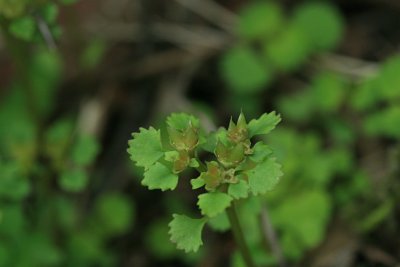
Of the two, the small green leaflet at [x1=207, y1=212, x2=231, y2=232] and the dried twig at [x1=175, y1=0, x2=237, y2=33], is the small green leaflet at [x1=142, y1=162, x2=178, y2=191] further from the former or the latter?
the dried twig at [x1=175, y1=0, x2=237, y2=33]

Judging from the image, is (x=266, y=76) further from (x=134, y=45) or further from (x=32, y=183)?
(x=32, y=183)

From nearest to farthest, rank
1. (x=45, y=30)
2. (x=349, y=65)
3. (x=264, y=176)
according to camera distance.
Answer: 1. (x=264, y=176)
2. (x=45, y=30)
3. (x=349, y=65)

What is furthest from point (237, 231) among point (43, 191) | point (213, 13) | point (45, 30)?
point (213, 13)

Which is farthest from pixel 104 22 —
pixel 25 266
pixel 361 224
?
pixel 361 224

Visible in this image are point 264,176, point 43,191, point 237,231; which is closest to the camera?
point 264,176

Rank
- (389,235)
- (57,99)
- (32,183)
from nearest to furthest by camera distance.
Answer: (389,235)
(32,183)
(57,99)

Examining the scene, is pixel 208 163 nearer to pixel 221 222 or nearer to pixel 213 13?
pixel 221 222
